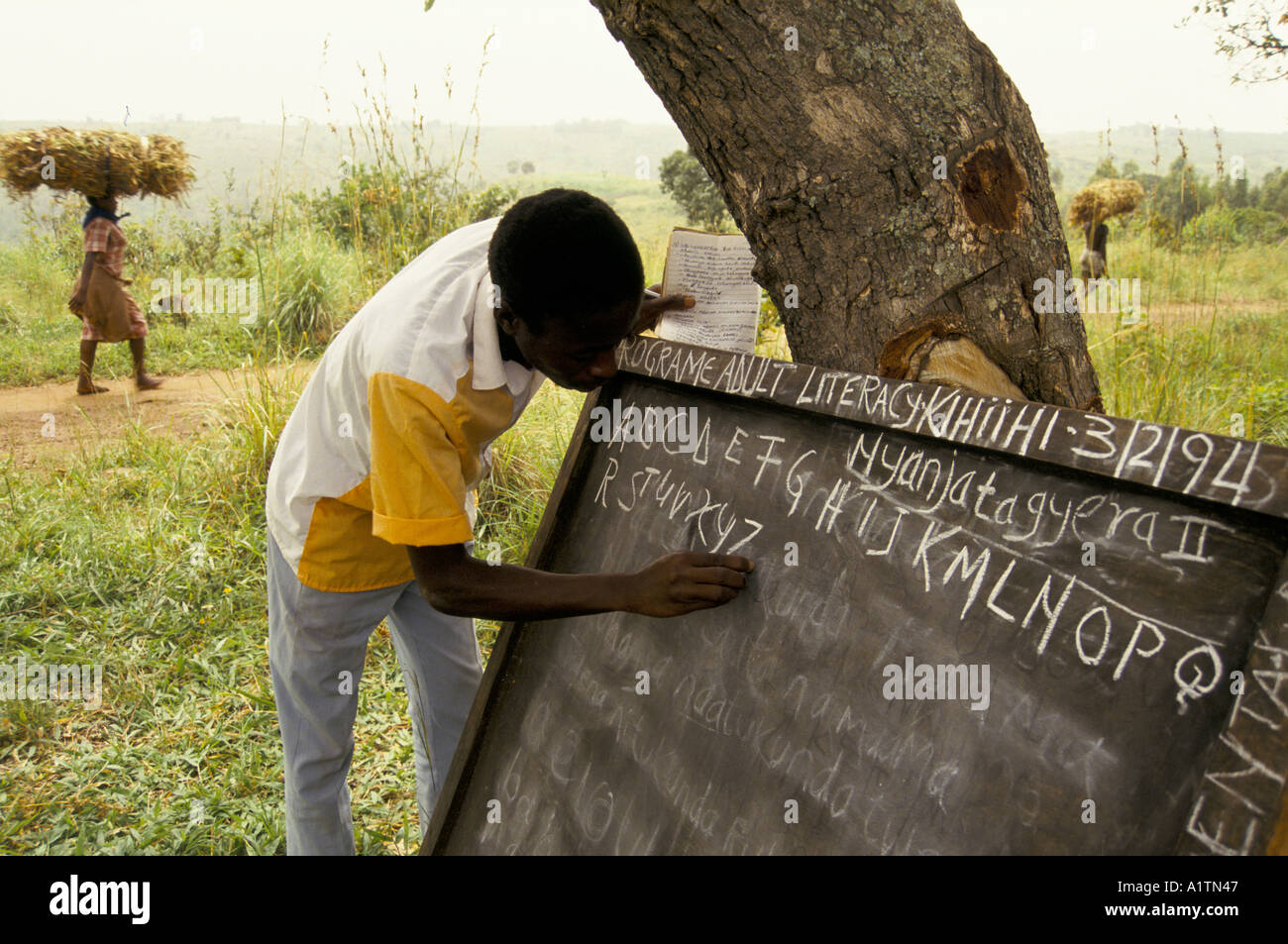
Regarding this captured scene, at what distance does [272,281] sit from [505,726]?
6.20 metres

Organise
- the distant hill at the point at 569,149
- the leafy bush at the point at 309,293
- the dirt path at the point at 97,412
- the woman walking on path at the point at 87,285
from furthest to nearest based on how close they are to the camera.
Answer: the distant hill at the point at 569,149
the leafy bush at the point at 309,293
the woman walking on path at the point at 87,285
the dirt path at the point at 97,412

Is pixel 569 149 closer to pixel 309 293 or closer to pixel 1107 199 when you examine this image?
pixel 1107 199

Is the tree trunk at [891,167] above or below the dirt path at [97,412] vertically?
above

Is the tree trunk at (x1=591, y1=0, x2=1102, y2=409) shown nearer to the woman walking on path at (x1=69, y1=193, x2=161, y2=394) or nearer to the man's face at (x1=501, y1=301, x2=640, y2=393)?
the man's face at (x1=501, y1=301, x2=640, y2=393)

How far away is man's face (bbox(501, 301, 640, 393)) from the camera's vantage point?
1480 millimetres

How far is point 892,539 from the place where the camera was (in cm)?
125

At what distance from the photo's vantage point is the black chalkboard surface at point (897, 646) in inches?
36.1

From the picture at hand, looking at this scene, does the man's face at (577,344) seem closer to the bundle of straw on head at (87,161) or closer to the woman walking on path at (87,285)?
the woman walking on path at (87,285)

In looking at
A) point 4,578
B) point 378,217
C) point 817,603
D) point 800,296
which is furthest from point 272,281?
point 817,603

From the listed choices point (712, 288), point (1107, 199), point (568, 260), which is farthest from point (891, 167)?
point (1107, 199)

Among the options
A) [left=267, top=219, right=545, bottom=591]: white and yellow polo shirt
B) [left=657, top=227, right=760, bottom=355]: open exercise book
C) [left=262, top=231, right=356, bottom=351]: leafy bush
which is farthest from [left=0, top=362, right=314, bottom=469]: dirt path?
[left=657, top=227, right=760, bottom=355]: open exercise book

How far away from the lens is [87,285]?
6.62m

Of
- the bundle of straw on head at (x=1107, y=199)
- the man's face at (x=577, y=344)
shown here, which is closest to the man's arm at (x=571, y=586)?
the man's face at (x=577, y=344)

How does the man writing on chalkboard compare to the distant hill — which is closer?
the man writing on chalkboard
